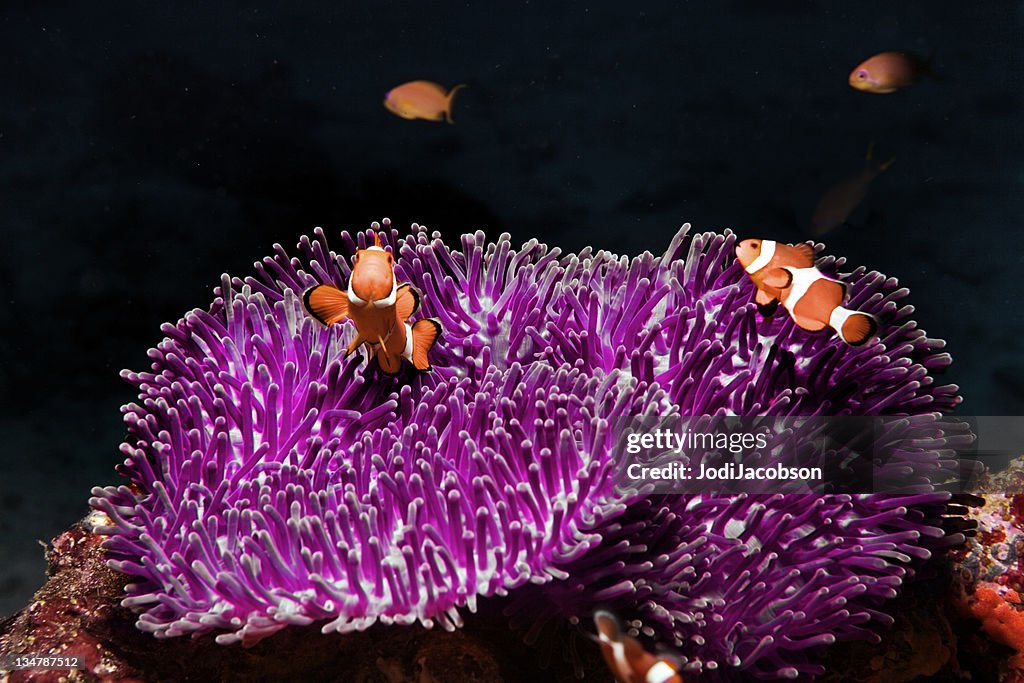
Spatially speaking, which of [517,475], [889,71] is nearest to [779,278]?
[517,475]

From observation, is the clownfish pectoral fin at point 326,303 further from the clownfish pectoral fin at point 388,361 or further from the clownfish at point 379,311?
the clownfish pectoral fin at point 388,361

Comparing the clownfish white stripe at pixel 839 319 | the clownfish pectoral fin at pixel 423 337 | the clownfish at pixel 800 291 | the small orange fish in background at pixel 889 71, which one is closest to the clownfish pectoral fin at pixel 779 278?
the clownfish at pixel 800 291

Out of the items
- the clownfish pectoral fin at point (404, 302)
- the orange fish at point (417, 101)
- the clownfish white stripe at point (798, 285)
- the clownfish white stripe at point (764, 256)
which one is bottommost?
the clownfish pectoral fin at point (404, 302)

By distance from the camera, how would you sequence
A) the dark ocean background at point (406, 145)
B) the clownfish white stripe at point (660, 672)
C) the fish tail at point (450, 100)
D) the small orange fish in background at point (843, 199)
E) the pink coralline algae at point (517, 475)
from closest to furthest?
the clownfish white stripe at point (660, 672), the pink coralline algae at point (517, 475), the dark ocean background at point (406, 145), the fish tail at point (450, 100), the small orange fish in background at point (843, 199)

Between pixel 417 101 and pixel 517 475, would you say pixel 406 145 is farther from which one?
pixel 517 475

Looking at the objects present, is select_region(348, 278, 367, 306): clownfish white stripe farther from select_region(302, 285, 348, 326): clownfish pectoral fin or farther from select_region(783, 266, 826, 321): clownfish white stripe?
select_region(783, 266, 826, 321): clownfish white stripe

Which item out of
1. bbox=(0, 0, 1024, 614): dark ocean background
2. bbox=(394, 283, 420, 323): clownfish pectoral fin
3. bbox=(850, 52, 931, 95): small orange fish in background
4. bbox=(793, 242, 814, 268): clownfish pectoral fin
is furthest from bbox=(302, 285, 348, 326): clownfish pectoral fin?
bbox=(850, 52, 931, 95): small orange fish in background

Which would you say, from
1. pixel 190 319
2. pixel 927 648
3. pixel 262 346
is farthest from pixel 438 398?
pixel 927 648

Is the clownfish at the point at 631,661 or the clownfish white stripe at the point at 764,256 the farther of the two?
the clownfish white stripe at the point at 764,256
